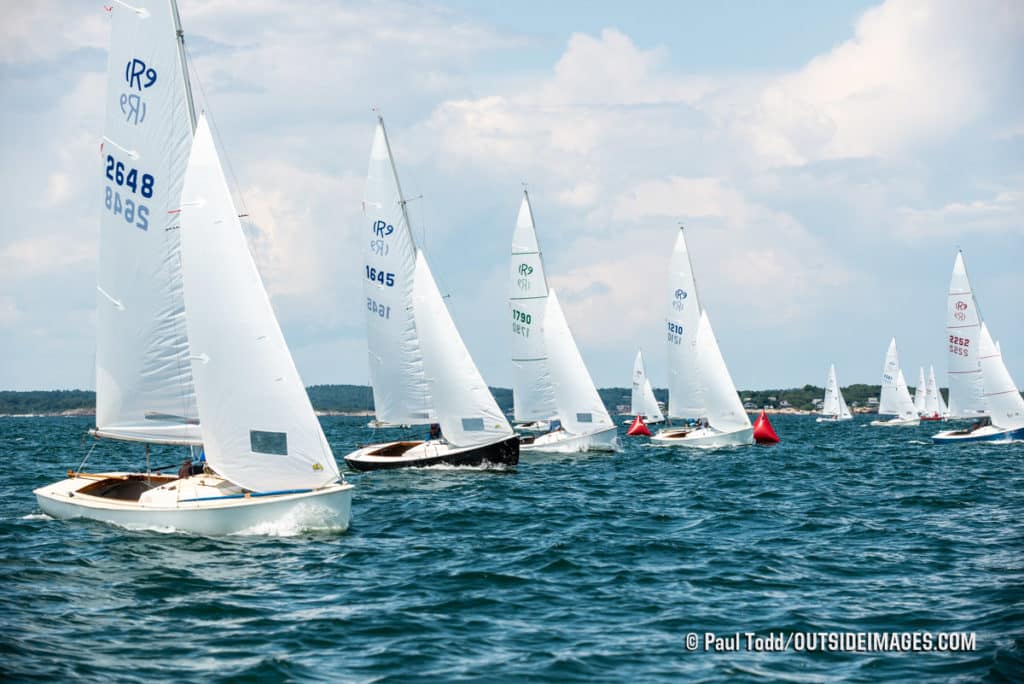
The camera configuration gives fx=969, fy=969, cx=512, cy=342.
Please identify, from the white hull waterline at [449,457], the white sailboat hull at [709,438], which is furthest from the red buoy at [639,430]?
the white hull waterline at [449,457]

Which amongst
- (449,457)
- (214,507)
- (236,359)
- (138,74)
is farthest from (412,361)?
(214,507)

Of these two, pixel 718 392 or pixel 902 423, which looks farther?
pixel 902 423

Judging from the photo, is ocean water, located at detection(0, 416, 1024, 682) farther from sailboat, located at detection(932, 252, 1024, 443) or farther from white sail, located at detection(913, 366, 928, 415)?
white sail, located at detection(913, 366, 928, 415)

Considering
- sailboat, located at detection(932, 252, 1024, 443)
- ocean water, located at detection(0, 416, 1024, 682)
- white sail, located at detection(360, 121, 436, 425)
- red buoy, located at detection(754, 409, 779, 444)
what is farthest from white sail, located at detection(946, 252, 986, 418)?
white sail, located at detection(360, 121, 436, 425)

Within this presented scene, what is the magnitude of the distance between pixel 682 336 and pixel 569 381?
37.4 feet

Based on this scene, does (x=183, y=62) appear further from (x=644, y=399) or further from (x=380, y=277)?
(x=644, y=399)

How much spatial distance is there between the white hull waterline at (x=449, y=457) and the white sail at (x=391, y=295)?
9.02 ft

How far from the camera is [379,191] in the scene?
34.6m

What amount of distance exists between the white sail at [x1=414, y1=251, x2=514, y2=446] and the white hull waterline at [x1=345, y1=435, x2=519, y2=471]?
0.29 m

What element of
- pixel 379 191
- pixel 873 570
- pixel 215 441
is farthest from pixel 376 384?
pixel 873 570

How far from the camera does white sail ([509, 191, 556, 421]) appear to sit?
1650 inches

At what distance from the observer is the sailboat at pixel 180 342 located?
1753 cm

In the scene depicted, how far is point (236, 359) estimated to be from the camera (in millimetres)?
17812

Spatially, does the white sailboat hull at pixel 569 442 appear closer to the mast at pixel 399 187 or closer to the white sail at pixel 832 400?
the mast at pixel 399 187
